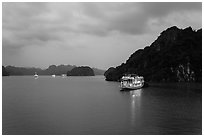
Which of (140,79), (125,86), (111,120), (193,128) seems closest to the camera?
(193,128)

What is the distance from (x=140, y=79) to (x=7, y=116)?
9709cm

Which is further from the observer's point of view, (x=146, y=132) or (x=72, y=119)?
(x=72, y=119)

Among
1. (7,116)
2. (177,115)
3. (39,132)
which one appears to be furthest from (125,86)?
(39,132)

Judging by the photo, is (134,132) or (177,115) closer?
(134,132)

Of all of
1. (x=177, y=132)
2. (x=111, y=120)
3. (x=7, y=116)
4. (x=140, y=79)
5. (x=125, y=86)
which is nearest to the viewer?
(x=177, y=132)

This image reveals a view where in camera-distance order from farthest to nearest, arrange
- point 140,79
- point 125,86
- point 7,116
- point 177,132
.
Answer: point 140,79 → point 125,86 → point 7,116 → point 177,132

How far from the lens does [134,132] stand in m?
34.4

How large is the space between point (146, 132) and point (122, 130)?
373 centimetres

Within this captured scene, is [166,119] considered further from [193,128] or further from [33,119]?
[33,119]

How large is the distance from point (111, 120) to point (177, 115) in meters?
14.8

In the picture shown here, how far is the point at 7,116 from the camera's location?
46.1 meters

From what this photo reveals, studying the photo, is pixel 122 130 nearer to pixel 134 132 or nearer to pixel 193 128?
pixel 134 132

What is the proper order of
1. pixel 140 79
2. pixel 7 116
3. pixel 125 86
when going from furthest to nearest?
pixel 140 79 → pixel 125 86 → pixel 7 116

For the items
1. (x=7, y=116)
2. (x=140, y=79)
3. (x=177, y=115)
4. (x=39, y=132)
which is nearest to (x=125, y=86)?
(x=140, y=79)
